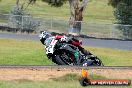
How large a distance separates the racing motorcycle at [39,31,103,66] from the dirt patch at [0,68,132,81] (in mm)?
2402

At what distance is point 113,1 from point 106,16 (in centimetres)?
2854

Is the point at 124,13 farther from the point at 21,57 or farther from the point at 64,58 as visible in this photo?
the point at 64,58

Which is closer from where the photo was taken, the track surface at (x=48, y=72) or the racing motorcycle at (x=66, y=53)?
the track surface at (x=48, y=72)

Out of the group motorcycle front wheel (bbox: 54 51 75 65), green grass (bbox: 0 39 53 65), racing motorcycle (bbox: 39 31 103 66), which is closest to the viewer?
racing motorcycle (bbox: 39 31 103 66)

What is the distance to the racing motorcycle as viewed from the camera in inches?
703

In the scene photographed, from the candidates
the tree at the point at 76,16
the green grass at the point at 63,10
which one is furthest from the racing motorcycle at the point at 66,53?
the green grass at the point at 63,10

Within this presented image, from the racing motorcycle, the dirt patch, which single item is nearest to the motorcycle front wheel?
the racing motorcycle

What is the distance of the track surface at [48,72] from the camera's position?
45.8ft

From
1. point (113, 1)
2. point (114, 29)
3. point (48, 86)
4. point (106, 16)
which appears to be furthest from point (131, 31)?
point (106, 16)

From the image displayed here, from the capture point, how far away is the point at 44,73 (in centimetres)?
1448

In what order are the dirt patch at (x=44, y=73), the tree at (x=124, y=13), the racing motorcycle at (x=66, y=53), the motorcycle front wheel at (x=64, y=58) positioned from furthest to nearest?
the tree at (x=124, y=13) → the motorcycle front wheel at (x=64, y=58) → the racing motorcycle at (x=66, y=53) → the dirt patch at (x=44, y=73)

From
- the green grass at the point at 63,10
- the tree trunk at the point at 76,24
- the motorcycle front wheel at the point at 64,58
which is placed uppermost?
the motorcycle front wheel at the point at 64,58

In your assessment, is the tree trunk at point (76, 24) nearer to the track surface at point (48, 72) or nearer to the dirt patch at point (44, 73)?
the track surface at point (48, 72)

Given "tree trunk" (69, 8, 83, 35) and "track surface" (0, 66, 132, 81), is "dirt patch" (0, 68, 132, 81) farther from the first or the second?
"tree trunk" (69, 8, 83, 35)
